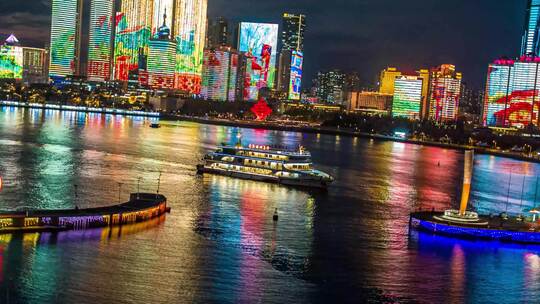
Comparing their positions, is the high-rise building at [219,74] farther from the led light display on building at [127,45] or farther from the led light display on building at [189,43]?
the led light display on building at [127,45]

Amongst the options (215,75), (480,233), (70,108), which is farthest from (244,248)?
(215,75)

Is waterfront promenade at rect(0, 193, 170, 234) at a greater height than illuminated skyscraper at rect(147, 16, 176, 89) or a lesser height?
lesser

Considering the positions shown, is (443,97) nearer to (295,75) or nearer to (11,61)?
(295,75)

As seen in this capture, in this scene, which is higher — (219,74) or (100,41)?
(100,41)

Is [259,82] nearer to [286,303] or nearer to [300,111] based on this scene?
[300,111]

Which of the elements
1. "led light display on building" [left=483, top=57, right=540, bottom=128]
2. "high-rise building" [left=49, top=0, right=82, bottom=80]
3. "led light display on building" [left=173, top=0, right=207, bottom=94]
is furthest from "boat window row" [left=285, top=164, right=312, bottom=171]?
"high-rise building" [left=49, top=0, right=82, bottom=80]

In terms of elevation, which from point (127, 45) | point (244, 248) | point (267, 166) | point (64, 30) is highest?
point (64, 30)

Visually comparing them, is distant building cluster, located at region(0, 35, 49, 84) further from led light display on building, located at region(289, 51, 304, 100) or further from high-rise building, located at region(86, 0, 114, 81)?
led light display on building, located at region(289, 51, 304, 100)
